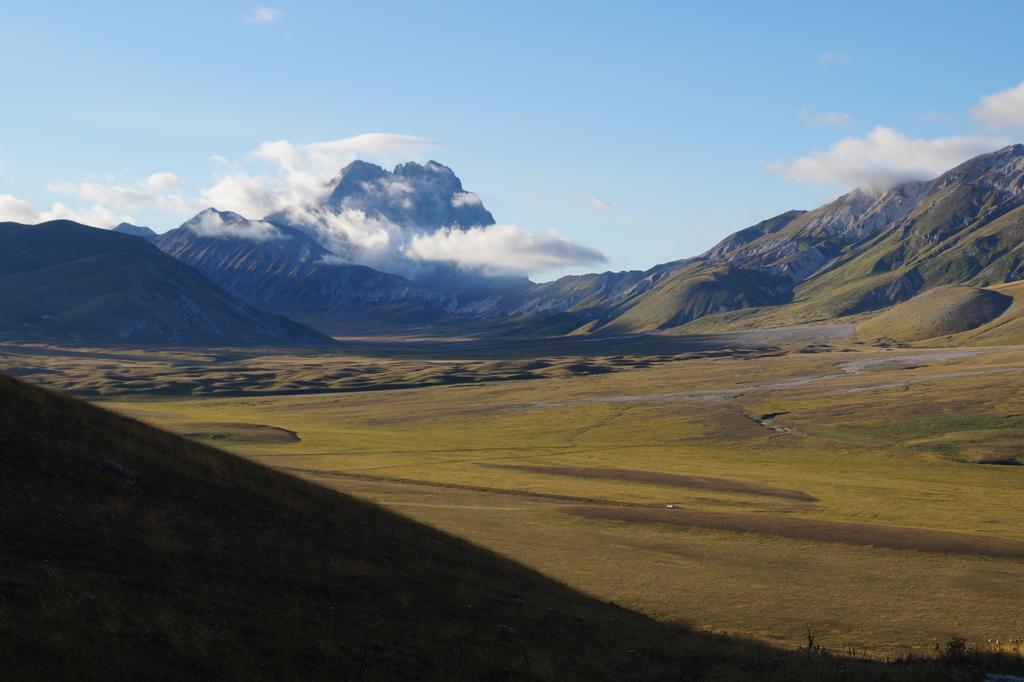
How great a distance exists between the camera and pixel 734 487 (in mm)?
88375

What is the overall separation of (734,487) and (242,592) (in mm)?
73136

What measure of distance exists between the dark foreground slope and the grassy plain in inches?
352

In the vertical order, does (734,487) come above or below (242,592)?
below

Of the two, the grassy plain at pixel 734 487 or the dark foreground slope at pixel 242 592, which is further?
the grassy plain at pixel 734 487

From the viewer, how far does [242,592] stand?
888 inches

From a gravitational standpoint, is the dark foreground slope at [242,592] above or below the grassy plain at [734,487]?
above

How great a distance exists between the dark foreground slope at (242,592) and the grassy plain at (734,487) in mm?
8949

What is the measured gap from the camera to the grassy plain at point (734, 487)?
39.5 metres

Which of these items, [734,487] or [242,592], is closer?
[242,592]

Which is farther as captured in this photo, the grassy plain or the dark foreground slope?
the grassy plain

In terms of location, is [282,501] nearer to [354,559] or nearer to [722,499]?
[354,559]

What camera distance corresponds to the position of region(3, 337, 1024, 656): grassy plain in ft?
130

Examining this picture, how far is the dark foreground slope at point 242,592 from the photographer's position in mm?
17562

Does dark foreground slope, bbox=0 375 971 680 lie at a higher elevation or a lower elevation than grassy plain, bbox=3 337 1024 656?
higher
